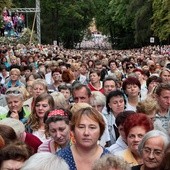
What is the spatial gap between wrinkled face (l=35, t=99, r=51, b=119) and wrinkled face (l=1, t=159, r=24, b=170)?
10.2 ft

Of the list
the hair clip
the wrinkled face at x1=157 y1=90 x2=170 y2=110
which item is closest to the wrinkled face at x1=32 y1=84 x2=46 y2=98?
the wrinkled face at x1=157 y1=90 x2=170 y2=110

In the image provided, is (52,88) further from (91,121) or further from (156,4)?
(156,4)

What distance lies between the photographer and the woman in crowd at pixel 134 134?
5656 millimetres

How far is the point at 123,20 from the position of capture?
8338 centimetres

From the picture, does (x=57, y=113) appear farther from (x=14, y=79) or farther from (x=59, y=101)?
(x=14, y=79)

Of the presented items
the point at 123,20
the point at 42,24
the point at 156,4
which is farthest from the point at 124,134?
the point at 123,20

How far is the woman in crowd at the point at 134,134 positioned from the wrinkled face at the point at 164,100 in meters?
2.43

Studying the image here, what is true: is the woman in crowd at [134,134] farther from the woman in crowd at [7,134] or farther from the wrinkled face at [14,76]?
the wrinkled face at [14,76]

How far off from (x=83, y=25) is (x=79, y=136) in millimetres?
78480

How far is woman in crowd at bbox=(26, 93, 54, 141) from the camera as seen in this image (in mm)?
7207

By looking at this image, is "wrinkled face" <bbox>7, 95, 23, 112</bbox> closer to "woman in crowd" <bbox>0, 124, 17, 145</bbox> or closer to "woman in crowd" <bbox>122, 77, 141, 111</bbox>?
"woman in crowd" <bbox>122, 77, 141, 111</bbox>

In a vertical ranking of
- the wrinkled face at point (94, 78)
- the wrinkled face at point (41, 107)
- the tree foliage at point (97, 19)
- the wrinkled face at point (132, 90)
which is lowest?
the wrinkled face at point (41, 107)

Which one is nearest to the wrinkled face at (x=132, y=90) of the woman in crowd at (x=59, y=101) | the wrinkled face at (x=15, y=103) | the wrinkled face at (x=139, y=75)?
the woman in crowd at (x=59, y=101)

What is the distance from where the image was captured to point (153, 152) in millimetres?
5031
